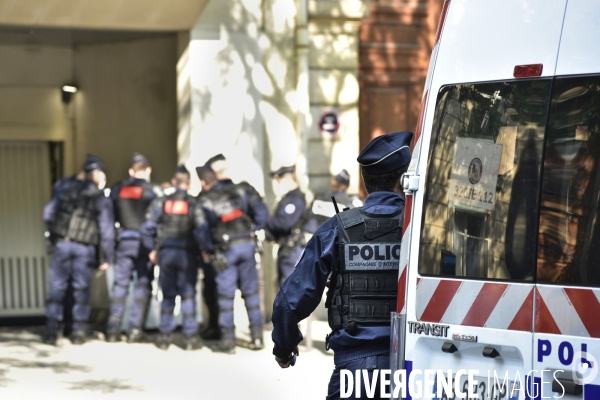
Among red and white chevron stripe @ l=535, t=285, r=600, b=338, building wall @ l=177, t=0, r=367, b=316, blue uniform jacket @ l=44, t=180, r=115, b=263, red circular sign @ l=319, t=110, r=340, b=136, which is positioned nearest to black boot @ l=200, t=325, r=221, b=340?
building wall @ l=177, t=0, r=367, b=316

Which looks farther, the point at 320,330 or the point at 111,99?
the point at 111,99

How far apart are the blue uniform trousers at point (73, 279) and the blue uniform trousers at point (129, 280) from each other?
29 cm

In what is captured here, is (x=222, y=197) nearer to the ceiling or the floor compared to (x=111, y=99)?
nearer to the floor

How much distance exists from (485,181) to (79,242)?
744cm

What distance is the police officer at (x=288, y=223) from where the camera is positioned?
10297 millimetres

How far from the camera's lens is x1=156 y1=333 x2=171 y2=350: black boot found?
10.2 metres

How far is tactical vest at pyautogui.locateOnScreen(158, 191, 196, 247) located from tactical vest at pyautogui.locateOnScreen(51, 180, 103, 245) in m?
0.87

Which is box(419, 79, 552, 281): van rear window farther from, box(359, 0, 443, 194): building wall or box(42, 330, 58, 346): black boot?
box(359, 0, 443, 194): building wall

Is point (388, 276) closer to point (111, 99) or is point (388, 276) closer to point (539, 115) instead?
point (539, 115)

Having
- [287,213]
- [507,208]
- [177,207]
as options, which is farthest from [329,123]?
[507,208]

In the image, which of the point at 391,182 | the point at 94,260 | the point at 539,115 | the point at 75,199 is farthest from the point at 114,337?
the point at 539,115

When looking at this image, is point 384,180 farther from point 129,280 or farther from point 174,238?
point 129,280

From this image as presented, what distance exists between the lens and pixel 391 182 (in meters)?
4.30

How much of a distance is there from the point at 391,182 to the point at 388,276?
443 millimetres
